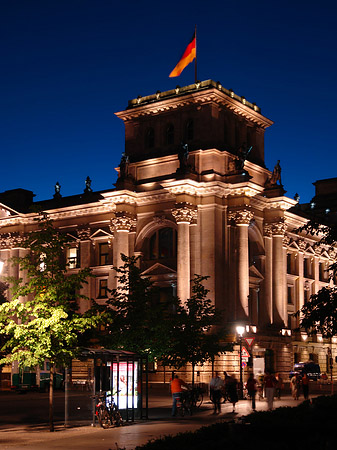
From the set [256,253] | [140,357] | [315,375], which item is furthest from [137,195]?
[140,357]

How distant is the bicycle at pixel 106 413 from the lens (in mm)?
30219

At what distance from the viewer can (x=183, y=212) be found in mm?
65750

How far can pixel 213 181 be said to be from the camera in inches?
2628

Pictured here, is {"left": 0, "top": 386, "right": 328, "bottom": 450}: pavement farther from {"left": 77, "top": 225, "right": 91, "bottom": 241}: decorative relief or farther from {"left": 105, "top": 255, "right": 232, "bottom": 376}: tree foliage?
{"left": 77, "top": 225, "right": 91, "bottom": 241}: decorative relief

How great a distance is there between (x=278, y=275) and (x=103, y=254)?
56.6 feet

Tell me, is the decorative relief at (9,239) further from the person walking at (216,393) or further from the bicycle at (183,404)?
the person walking at (216,393)

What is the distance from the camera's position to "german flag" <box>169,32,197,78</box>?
70.1m

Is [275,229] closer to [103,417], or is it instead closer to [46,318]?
[103,417]

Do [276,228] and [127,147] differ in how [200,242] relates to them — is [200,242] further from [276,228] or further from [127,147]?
[127,147]

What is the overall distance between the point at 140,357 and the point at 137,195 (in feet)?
127

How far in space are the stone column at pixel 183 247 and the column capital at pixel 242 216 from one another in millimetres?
3645

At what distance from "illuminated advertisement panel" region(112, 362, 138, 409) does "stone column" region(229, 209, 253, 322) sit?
3293cm

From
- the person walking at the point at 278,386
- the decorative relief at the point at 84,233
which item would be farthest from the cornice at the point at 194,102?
the person walking at the point at 278,386

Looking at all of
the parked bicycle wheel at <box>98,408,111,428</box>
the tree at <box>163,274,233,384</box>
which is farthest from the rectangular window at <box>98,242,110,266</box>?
the parked bicycle wheel at <box>98,408,111,428</box>
